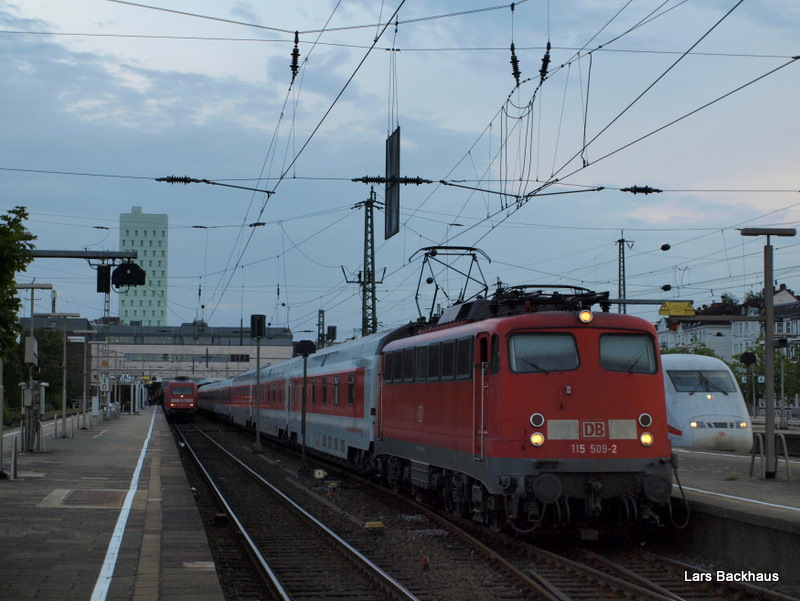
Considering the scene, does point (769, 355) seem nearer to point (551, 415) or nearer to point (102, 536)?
point (551, 415)

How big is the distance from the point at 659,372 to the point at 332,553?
16.3 ft

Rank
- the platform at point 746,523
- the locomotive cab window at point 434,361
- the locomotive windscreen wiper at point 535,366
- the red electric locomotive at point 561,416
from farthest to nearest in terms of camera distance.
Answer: the locomotive cab window at point 434,361, the locomotive windscreen wiper at point 535,366, the red electric locomotive at point 561,416, the platform at point 746,523

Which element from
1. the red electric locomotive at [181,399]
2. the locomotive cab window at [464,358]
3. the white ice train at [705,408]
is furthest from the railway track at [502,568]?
the red electric locomotive at [181,399]

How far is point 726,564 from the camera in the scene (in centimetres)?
1165

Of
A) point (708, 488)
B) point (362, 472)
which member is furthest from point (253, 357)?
point (708, 488)

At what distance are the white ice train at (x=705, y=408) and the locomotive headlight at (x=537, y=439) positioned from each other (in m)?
14.8

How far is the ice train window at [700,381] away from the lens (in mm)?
27500

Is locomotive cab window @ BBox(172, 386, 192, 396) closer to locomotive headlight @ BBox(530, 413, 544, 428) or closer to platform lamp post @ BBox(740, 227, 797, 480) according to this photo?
platform lamp post @ BBox(740, 227, 797, 480)

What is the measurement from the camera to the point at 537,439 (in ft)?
41.1

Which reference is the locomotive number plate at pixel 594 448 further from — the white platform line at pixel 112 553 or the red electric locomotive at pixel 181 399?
the red electric locomotive at pixel 181 399

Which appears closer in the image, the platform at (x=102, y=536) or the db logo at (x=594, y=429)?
the platform at (x=102, y=536)

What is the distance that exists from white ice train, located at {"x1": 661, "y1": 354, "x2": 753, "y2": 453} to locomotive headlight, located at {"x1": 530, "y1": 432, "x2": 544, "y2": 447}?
14.8 m

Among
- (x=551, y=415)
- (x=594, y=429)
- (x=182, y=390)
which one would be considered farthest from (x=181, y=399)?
(x=594, y=429)

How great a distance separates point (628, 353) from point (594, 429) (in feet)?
4.08
